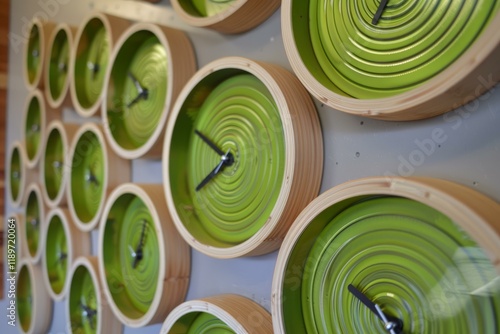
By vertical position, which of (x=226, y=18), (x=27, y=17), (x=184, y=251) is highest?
(x=27, y=17)

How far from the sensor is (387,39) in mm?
661

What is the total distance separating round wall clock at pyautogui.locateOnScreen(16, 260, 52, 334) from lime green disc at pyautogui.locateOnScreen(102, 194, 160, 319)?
67 centimetres

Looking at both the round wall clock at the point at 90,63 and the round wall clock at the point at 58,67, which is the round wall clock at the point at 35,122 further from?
the round wall clock at the point at 90,63

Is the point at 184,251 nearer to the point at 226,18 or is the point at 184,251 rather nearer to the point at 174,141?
the point at 174,141

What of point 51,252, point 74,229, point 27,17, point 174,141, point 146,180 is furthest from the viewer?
point 27,17

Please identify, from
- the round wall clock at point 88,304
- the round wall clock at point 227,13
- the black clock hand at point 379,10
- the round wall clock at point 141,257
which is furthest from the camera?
the round wall clock at point 88,304

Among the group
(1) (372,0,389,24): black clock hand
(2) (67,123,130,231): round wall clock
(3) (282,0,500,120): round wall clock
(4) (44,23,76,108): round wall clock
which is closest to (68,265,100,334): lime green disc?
(2) (67,123,130,231): round wall clock

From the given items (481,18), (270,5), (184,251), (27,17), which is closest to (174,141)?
(184,251)

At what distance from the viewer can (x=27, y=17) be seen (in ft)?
7.03

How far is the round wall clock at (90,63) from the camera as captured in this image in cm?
145

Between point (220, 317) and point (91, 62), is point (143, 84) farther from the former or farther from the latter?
point (220, 317)

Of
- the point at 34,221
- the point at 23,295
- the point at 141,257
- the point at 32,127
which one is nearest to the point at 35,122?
the point at 32,127

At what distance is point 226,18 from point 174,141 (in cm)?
29

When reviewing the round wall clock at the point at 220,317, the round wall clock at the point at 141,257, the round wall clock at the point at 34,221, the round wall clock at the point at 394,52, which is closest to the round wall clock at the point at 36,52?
the round wall clock at the point at 34,221
